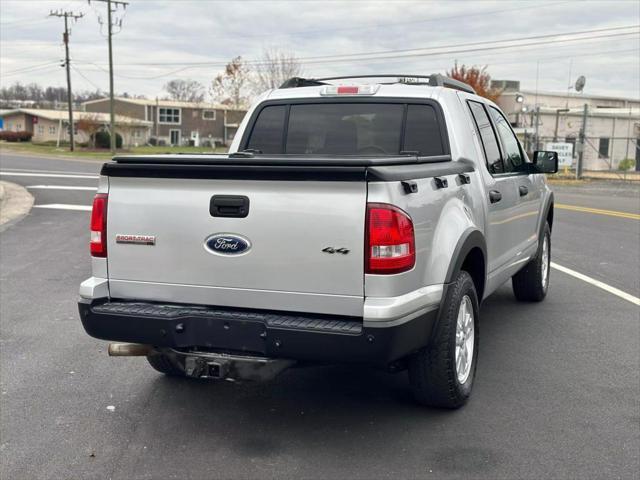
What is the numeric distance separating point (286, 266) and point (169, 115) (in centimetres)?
9526

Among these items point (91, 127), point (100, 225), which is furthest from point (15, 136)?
point (100, 225)

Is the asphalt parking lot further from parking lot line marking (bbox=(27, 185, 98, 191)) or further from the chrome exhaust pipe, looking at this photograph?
parking lot line marking (bbox=(27, 185, 98, 191))

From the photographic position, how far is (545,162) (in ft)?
22.1

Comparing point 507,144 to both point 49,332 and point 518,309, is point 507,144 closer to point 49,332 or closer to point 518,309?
point 518,309

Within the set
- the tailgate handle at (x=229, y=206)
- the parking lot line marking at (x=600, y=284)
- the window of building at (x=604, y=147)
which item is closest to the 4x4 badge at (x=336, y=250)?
the tailgate handle at (x=229, y=206)

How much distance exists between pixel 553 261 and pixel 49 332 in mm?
6889

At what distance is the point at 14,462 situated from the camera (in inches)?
156


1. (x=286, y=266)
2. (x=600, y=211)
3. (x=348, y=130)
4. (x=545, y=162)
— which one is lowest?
(x=600, y=211)

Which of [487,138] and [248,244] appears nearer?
[248,244]

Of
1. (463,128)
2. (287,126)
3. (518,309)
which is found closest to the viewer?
(463,128)

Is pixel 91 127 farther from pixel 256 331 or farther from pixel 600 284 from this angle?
pixel 256 331

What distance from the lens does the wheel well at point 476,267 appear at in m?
5.01

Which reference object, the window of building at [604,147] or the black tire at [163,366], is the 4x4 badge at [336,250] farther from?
the window of building at [604,147]

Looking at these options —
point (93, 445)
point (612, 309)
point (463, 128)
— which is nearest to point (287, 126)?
point (463, 128)
